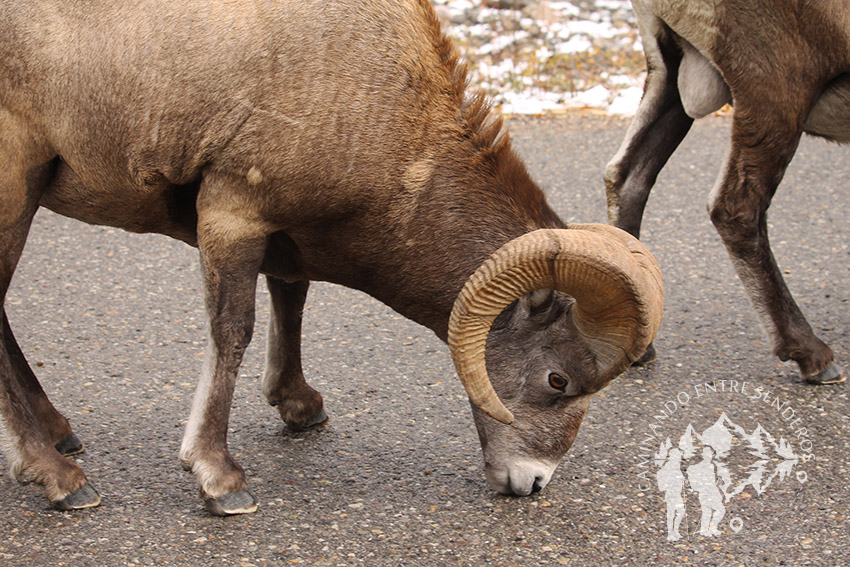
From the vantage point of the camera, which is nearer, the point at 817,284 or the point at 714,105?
the point at 714,105

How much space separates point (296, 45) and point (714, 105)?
2.23 metres

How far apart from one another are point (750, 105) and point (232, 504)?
111 inches

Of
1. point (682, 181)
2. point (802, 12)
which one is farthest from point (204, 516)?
point (682, 181)

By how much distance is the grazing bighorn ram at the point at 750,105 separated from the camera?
4.76m

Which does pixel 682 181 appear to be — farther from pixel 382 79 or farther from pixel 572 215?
pixel 382 79

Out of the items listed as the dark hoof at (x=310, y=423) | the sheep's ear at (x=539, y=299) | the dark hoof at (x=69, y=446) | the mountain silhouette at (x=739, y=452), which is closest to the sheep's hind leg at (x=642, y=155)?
the mountain silhouette at (x=739, y=452)

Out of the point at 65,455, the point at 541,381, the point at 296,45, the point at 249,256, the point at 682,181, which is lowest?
the point at 682,181

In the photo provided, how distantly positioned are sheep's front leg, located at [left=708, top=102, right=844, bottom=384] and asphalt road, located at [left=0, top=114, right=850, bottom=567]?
0.18 meters

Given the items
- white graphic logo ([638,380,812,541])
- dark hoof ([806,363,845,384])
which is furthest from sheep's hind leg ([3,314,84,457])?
dark hoof ([806,363,845,384])

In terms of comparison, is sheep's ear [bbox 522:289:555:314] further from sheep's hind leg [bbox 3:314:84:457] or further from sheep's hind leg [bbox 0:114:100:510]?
sheep's hind leg [bbox 3:314:84:457]

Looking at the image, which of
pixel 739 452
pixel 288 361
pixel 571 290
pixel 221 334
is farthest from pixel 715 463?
pixel 221 334

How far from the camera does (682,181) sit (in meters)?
8.13

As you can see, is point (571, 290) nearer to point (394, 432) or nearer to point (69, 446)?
point (394, 432)

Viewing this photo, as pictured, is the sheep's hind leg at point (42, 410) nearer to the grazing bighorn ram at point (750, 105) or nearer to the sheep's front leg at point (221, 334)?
the sheep's front leg at point (221, 334)
